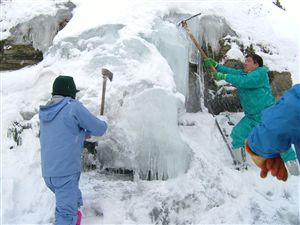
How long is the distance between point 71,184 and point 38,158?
1.37m

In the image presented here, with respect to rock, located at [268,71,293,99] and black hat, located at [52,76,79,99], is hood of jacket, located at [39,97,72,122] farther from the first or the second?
rock, located at [268,71,293,99]

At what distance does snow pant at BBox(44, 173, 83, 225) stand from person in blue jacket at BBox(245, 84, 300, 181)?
86.1 inches

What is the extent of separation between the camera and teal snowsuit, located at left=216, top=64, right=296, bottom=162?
529cm

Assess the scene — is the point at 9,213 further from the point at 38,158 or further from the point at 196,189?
the point at 196,189

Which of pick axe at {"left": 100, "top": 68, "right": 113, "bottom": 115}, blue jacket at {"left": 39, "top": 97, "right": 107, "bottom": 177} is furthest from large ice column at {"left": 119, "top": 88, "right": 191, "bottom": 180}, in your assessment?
blue jacket at {"left": 39, "top": 97, "right": 107, "bottom": 177}

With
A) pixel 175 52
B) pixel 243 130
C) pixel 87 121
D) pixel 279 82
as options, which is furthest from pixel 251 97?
pixel 87 121

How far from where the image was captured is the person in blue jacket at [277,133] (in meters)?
1.88

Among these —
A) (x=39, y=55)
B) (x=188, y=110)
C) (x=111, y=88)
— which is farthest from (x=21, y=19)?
(x=188, y=110)

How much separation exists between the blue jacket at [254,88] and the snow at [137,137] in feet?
2.58

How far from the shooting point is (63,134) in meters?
3.82

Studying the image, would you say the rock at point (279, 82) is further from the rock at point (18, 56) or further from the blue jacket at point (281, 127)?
the blue jacket at point (281, 127)

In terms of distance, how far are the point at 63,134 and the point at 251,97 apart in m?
2.86

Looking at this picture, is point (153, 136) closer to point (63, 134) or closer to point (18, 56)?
point (63, 134)

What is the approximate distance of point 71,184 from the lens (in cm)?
382
